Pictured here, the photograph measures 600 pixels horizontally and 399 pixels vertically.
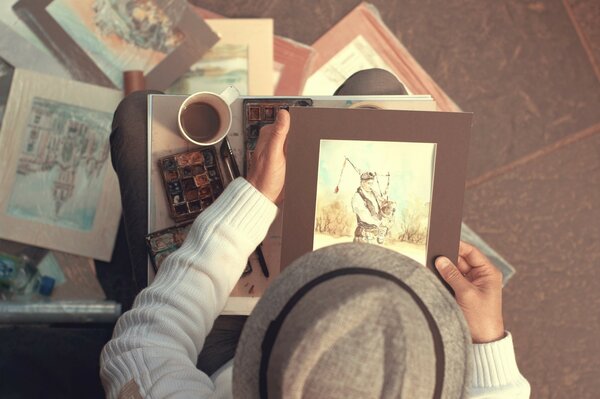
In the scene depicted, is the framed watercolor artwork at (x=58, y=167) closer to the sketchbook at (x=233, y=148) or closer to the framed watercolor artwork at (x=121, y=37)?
the framed watercolor artwork at (x=121, y=37)

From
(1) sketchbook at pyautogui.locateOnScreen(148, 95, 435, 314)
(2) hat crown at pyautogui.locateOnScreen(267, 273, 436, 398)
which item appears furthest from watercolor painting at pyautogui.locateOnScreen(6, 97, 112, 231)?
(2) hat crown at pyautogui.locateOnScreen(267, 273, 436, 398)

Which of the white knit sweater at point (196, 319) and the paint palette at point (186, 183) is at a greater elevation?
the paint palette at point (186, 183)

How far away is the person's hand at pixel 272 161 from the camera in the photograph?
0.81 m

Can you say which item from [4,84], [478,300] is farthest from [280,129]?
[4,84]

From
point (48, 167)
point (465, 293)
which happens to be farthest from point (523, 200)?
point (48, 167)

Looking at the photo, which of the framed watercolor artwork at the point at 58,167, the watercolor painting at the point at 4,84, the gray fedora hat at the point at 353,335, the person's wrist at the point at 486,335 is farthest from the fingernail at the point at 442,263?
the watercolor painting at the point at 4,84

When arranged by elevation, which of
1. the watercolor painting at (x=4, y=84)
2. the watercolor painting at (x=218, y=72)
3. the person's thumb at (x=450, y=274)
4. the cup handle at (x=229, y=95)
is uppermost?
the watercolor painting at (x=218, y=72)

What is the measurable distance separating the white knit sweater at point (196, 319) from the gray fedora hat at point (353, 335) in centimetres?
19

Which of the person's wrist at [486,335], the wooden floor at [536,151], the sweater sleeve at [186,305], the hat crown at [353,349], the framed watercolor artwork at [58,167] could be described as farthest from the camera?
the wooden floor at [536,151]

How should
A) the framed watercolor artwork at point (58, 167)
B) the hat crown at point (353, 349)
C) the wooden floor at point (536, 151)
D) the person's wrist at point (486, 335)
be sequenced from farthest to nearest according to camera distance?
the wooden floor at point (536, 151), the framed watercolor artwork at point (58, 167), the person's wrist at point (486, 335), the hat crown at point (353, 349)

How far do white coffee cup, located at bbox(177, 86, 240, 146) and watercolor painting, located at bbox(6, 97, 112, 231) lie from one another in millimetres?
580

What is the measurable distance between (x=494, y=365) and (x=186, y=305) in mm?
443

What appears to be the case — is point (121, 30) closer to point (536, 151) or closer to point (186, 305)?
point (186, 305)

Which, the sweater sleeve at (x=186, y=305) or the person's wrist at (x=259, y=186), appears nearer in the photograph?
the sweater sleeve at (x=186, y=305)
